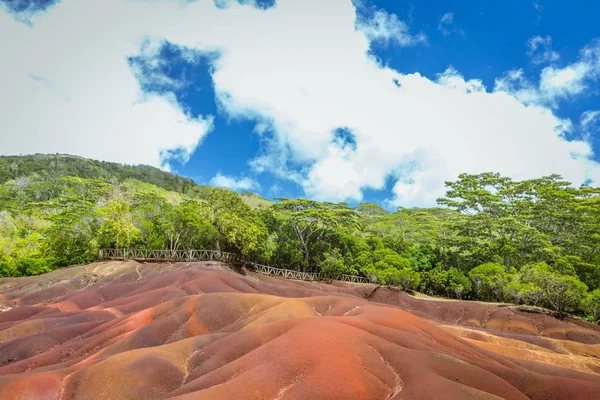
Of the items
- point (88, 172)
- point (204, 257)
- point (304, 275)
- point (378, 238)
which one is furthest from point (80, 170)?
point (378, 238)

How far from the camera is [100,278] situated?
188 feet

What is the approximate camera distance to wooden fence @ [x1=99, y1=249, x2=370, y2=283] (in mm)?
63281

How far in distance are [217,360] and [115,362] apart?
5967mm

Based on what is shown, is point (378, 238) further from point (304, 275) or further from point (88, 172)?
point (88, 172)

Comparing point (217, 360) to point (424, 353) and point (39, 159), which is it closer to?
point (424, 353)

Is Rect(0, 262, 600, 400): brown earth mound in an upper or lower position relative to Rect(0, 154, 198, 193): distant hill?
lower

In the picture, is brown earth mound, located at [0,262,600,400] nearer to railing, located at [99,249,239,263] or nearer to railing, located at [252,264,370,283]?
railing, located at [99,249,239,263]

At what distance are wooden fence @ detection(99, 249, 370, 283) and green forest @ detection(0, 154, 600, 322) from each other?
156 cm

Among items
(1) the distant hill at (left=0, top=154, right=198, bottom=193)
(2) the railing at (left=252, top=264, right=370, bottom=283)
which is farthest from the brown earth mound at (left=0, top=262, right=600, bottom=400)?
(1) the distant hill at (left=0, top=154, right=198, bottom=193)

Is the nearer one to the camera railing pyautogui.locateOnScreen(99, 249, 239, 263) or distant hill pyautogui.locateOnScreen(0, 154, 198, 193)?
railing pyautogui.locateOnScreen(99, 249, 239, 263)

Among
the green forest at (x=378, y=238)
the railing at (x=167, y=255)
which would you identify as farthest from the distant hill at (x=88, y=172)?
the railing at (x=167, y=255)

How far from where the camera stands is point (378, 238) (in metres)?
78.9

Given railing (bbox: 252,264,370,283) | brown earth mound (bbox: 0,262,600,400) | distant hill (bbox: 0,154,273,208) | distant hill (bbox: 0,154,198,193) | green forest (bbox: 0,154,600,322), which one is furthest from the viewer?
distant hill (bbox: 0,154,198,193)

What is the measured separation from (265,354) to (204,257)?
4631 cm
